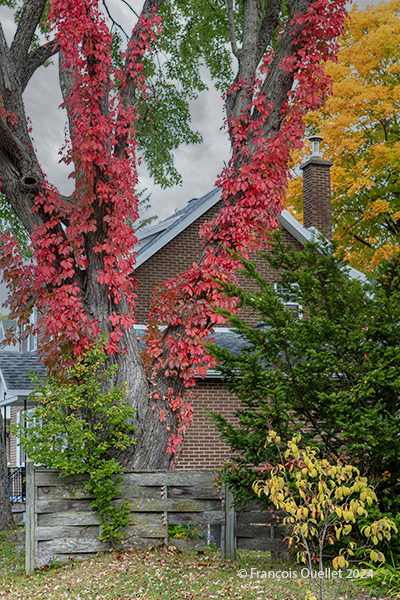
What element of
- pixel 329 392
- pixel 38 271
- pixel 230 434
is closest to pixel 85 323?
pixel 38 271

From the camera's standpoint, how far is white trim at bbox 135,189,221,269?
14664 millimetres

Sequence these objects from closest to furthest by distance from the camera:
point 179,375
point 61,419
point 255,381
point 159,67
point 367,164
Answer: point 255,381 → point 61,419 → point 179,375 → point 159,67 → point 367,164

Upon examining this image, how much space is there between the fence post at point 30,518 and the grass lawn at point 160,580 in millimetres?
209

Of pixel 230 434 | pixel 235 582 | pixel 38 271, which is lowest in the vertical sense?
pixel 235 582

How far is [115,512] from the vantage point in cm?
742

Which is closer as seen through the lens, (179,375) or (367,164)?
(179,375)

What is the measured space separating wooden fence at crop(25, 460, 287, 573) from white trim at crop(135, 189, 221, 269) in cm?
779

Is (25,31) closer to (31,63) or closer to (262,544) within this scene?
(31,63)

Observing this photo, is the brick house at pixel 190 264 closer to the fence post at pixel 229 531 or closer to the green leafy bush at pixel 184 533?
the green leafy bush at pixel 184 533

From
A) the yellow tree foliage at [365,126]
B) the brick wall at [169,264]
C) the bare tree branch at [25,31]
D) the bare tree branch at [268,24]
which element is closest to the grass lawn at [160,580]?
the bare tree branch at [25,31]

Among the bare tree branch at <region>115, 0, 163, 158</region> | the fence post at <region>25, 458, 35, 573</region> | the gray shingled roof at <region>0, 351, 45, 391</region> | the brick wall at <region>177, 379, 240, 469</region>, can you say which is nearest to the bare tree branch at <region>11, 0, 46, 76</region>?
the bare tree branch at <region>115, 0, 163, 158</region>

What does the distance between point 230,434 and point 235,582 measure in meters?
1.67

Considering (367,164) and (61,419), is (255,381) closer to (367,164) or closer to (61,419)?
(61,419)

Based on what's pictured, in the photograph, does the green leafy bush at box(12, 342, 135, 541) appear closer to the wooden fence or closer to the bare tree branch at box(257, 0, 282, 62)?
the wooden fence
